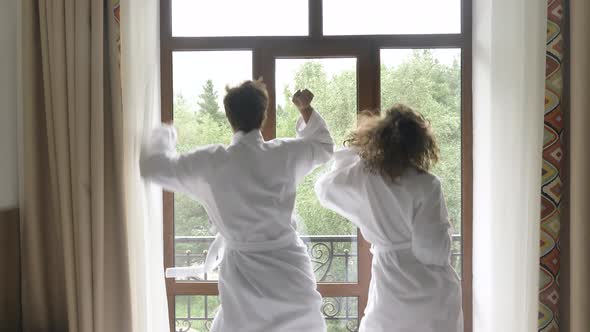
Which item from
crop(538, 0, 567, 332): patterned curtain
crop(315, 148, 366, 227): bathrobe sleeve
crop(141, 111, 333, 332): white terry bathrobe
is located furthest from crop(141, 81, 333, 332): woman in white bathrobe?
crop(538, 0, 567, 332): patterned curtain

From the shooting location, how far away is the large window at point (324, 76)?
7.34ft

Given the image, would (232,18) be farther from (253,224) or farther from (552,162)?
(552,162)

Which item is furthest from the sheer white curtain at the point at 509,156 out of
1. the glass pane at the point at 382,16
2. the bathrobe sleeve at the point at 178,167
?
the bathrobe sleeve at the point at 178,167

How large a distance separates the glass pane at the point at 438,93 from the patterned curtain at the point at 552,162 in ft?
1.50

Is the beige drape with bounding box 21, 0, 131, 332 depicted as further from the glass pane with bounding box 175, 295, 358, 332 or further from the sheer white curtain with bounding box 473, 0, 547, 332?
the sheer white curtain with bounding box 473, 0, 547, 332

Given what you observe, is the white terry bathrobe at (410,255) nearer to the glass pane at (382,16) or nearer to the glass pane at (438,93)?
the glass pane at (438,93)

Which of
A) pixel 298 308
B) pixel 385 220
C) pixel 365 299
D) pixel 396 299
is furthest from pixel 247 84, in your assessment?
pixel 365 299

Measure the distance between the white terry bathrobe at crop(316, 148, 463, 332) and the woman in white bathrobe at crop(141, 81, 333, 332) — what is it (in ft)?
0.77

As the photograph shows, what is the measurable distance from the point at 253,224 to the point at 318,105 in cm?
74

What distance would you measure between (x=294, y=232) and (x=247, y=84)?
0.54 meters

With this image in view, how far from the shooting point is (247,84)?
1787 mm

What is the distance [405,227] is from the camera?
1.77 meters

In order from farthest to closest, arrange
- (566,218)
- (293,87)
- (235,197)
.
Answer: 1. (293,87)
2. (566,218)
3. (235,197)

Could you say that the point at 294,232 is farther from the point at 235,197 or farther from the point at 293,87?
the point at 293,87
